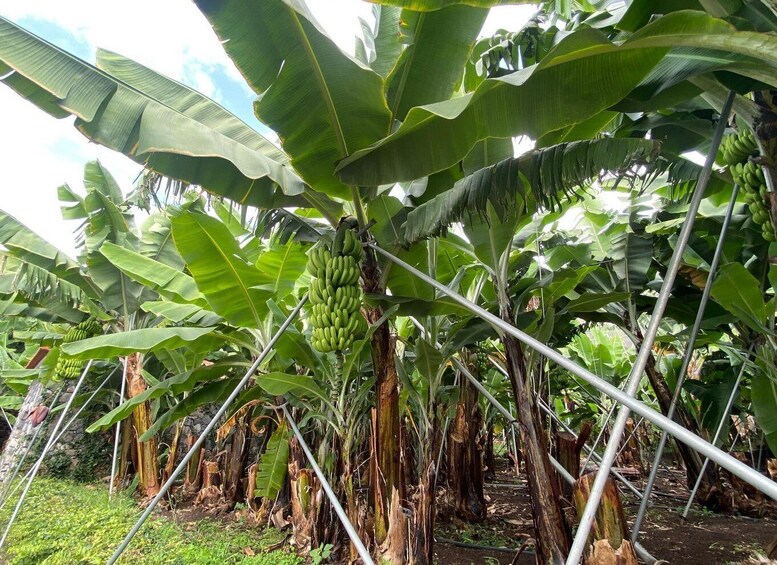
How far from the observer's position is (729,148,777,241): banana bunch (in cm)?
197

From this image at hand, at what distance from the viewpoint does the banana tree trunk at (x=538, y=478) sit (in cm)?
203

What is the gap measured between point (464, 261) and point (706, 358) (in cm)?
426

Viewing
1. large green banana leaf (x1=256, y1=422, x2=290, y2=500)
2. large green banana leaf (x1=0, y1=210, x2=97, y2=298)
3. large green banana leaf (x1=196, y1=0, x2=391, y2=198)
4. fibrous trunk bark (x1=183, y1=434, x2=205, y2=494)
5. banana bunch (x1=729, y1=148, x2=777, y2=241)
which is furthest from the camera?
fibrous trunk bark (x1=183, y1=434, x2=205, y2=494)

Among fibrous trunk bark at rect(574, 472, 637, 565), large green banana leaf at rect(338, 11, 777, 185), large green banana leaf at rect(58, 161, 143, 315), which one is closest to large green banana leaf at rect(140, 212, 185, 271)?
large green banana leaf at rect(58, 161, 143, 315)

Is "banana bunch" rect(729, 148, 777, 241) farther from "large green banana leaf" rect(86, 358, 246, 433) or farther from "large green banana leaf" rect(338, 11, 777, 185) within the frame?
"large green banana leaf" rect(86, 358, 246, 433)

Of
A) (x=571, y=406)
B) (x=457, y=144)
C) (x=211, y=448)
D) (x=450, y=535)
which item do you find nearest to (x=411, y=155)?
(x=457, y=144)

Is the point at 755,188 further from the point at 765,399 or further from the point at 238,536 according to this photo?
the point at 238,536

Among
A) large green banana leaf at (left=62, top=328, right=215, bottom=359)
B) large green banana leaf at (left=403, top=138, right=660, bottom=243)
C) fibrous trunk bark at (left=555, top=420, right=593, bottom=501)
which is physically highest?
large green banana leaf at (left=403, top=138, right=660, bottom=243)

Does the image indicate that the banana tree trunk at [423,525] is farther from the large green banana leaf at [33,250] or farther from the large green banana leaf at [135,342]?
the large green banana leaf at [33,250]

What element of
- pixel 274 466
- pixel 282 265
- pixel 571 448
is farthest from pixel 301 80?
pixel 274 466

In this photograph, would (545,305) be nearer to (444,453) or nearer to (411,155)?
(411,155)

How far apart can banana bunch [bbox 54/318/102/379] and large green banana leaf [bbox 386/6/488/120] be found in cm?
451

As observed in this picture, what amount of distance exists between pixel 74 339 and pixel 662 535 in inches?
242

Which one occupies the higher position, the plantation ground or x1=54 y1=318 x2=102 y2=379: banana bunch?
x1=54 y1=318 x2=102 y2=379: banana bunch
